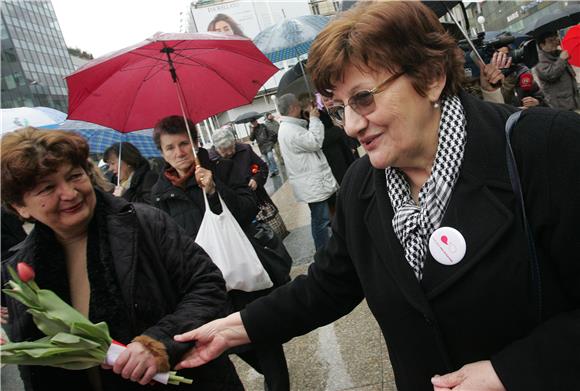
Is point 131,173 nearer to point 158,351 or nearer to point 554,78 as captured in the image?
point 158,351

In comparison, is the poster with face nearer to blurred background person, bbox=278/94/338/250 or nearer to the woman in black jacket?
blurred background person, bbox=278/94/338/250

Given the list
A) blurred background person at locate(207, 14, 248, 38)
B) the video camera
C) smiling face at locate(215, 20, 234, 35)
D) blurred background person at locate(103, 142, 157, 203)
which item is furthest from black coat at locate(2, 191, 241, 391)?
blurred background person at locate(207, 14, 248, 38)

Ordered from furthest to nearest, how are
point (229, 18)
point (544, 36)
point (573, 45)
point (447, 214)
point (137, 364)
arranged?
point (229, 18)
point (544, 36)
point (573, 45)
point (137, 364)
point (447, 214)

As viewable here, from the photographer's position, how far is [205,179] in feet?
9.86

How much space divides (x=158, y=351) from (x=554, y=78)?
247 inches

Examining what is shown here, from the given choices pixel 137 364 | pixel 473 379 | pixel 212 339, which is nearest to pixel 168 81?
pixel 212 339

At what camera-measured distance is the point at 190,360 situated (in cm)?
177

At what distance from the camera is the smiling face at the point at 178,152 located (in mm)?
3213

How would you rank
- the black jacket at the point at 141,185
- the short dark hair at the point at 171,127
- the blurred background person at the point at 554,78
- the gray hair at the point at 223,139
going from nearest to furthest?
the short dark hair at the point at 171,127, the black jacket at the point at 141,185, the gray hair at the point at 223,139, the blurred background person at the point at 554,78

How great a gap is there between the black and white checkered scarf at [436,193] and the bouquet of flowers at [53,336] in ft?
3.32

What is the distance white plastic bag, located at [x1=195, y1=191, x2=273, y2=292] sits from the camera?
285 centimetres

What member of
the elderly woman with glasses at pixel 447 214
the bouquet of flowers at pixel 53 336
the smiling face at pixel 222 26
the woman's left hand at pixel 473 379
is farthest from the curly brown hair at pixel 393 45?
the smiling face at pixel 222 26

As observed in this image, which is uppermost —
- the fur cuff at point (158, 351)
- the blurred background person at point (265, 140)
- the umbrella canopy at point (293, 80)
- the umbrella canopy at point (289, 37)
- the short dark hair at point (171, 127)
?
the umbrella canopy at point (289, 37)

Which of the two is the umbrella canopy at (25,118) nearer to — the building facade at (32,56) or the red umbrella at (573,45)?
the red umbrella at (573,45)
